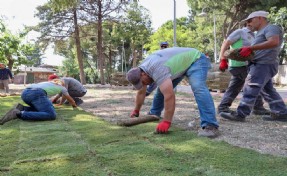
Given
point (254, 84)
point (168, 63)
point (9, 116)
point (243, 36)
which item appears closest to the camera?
point (168, 63)

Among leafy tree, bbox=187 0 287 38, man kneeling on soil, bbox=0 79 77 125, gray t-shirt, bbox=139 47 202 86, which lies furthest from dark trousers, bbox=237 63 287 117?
leafy tree, bbox=187 0 287 38

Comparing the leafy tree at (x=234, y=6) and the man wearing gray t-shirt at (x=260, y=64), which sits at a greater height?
the leafy tree at (x=234, y=6)

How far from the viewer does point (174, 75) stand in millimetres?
4219

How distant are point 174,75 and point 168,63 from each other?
22 cm

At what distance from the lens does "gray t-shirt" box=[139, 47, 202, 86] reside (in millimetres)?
3914

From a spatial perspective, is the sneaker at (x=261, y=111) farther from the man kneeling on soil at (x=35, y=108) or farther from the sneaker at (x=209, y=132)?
the man kneeling on soil at (x=35, y=108)

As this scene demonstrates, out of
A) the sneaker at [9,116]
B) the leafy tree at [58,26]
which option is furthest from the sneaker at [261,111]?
the leafy tree at [58,26]

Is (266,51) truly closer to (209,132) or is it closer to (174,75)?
(174,75)

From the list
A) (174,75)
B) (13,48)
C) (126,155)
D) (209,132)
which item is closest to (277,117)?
(209,132)

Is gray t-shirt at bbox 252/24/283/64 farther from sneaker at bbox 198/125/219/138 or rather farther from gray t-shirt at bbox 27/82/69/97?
gray t-shirt at bbox 27/82/69/97

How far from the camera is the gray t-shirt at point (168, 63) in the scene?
3914mm

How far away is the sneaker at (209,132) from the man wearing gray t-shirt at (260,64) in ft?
3.75

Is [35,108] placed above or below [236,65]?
below

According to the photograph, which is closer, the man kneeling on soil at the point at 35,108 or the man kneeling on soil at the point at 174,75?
the man kneeling on soil at the point at 174,75
